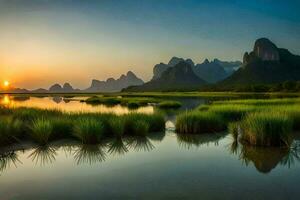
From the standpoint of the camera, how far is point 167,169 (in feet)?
37.6

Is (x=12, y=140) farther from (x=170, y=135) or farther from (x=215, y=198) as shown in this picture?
(x=215, y=198)

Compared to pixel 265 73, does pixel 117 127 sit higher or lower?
lower

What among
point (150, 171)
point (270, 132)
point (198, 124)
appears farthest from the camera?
point (198, 124)

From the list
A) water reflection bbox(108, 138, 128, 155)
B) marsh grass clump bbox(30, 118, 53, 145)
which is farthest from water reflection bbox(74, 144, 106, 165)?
marsh grass clump bbox(30, 118, 53, 145)

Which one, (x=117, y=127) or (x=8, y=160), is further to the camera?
(x=117, y=127)

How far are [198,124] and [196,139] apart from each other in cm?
216

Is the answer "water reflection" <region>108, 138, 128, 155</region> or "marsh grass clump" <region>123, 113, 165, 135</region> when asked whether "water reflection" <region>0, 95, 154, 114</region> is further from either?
"water reflection" <region>108, 138, 128, 155</region>

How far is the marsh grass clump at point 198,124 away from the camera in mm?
19906

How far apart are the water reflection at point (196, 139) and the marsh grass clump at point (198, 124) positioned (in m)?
0.73

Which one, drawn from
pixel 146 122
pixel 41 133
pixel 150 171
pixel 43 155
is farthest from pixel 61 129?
pixel 150 171

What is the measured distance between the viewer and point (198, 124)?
65.7ft

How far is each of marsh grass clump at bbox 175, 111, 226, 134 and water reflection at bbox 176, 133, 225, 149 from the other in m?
0.73

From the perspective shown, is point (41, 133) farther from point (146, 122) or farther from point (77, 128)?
point (146, 122)

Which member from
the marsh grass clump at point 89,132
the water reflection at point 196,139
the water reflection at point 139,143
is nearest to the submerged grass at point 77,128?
the marsh grass clump at point 89,132
